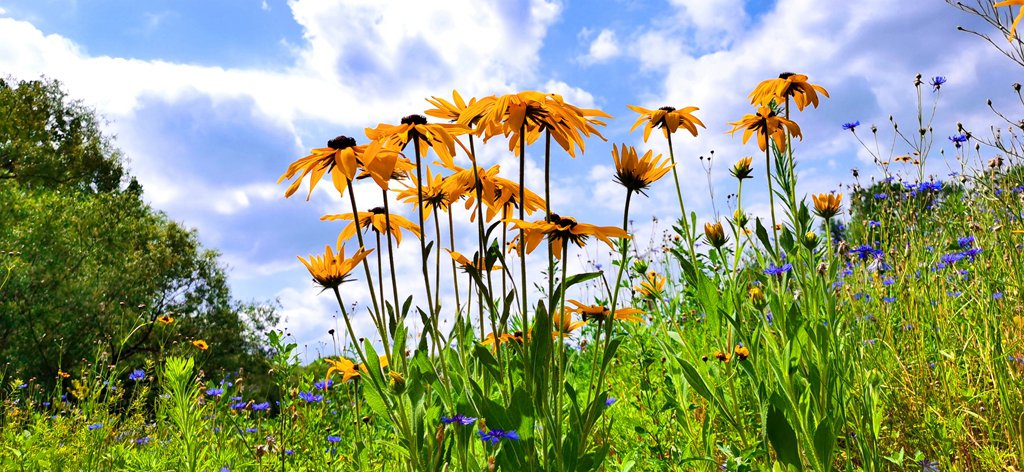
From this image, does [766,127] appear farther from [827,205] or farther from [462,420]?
[462,420]

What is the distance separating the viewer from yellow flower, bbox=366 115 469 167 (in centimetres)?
149

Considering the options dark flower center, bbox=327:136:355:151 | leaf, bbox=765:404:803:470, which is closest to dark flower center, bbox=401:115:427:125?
dark flower center, bbox=327:136:355:151

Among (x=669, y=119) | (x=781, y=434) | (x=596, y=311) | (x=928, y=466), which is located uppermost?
(x=669, y=119)

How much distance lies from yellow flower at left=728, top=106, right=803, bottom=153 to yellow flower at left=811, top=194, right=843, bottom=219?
1.24ft

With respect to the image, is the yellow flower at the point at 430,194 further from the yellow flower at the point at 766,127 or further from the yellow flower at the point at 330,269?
the yellow flower at the point at 766,127

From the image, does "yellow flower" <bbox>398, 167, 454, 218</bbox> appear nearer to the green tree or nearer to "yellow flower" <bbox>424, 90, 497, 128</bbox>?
"yellow flower" <bbox>424, 90, 497, 128</bbox>

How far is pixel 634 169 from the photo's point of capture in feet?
5.05

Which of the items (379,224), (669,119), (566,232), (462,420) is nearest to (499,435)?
(462,420)

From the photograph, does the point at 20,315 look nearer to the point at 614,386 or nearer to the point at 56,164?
the point at 56,164

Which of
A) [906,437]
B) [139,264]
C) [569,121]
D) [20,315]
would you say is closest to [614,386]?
[906,437]

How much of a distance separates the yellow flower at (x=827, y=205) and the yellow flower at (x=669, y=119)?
717 millimetres

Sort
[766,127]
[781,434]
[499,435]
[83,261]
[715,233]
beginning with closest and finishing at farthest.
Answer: [499,435] < [781,434] < [766,127] < [715,233] < [83,261]

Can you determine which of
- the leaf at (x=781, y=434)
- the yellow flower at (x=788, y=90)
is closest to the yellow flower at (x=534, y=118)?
the leaf at (x=781, y=434)

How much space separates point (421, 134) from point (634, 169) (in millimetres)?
495
